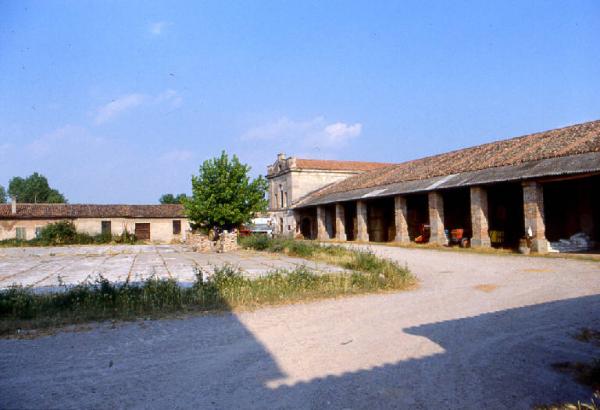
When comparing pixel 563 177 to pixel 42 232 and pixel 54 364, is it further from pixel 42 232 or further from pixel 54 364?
pixel 42 232

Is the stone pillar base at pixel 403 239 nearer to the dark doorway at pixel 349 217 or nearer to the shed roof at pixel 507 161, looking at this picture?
the shed roof at pixel 507 161

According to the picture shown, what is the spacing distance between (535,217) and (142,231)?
37.0 metres

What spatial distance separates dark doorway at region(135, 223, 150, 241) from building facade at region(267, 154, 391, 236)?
12538mm

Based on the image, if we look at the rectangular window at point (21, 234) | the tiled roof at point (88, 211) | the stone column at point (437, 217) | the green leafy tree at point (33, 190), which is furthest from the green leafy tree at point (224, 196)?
the green leafy tree at point (33, 190)

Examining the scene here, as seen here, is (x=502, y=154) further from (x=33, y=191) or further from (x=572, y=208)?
(x=33, y=191)

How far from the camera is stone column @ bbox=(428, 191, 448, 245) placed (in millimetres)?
21266

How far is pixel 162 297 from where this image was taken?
8.08 metres

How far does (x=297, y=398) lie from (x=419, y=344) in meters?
2.10

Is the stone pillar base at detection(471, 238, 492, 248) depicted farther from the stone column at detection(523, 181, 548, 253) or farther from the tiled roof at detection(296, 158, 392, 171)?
the tiled roof at detection(296, 158, 392, 171)

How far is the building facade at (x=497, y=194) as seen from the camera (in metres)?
16.4

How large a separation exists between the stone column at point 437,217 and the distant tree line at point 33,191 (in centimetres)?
7502

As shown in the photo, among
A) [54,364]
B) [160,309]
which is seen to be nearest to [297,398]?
[54,364]

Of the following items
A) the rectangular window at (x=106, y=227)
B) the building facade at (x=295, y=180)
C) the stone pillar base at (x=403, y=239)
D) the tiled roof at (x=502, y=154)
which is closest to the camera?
the tiled roof at (x=502, y=154)

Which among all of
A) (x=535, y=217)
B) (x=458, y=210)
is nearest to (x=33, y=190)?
(x=458, y=210)
